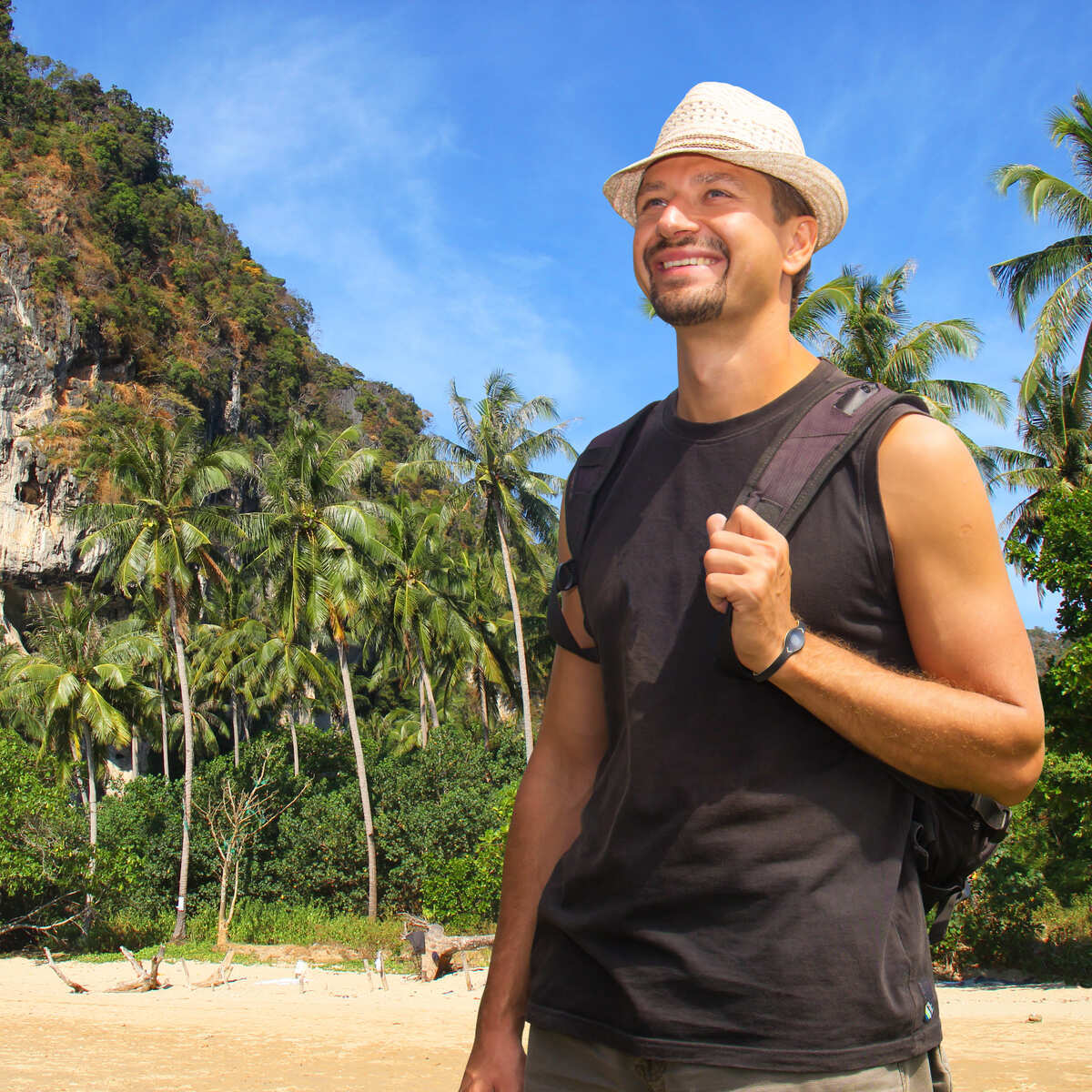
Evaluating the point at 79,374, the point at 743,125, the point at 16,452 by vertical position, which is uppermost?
the point at 79,374

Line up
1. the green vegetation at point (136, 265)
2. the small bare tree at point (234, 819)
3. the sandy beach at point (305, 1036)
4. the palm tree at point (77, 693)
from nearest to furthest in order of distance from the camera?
the sandy beach at point (305, 1036), the small bare tree at point (234, 819), the palm tree at point (77, 693), the green vegetation at point (136, 265)

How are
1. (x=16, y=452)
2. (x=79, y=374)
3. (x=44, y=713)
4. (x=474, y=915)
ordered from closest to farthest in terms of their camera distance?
(x=474, y=915)
(x=44, y=713)
(x=16, y=452)
(x=79, y=374)

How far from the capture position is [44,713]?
1131 inches

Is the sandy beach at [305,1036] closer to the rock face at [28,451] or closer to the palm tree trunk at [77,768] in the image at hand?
the palm tree trunk at [77,768]

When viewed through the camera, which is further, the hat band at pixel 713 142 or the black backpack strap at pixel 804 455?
the hat band at pixel 713 142

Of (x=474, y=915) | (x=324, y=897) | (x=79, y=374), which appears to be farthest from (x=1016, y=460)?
(x=79, y=374)

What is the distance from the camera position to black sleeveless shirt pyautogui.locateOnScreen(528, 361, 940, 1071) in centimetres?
122

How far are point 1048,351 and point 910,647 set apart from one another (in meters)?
16.4

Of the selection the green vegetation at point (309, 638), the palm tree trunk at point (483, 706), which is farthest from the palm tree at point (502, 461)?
the palm tree trunk at point (483, 706)

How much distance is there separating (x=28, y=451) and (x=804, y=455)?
45017 mm

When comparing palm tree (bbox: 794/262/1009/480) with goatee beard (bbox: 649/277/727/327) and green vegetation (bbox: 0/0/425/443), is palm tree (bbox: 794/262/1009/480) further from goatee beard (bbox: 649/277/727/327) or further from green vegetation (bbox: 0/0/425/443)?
green vegetation (bbox: 0/0/425/443)

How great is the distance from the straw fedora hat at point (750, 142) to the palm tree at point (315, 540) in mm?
26095

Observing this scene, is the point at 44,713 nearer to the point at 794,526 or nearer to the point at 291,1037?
the point at 291,1037

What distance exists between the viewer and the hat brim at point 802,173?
4.96 ft
